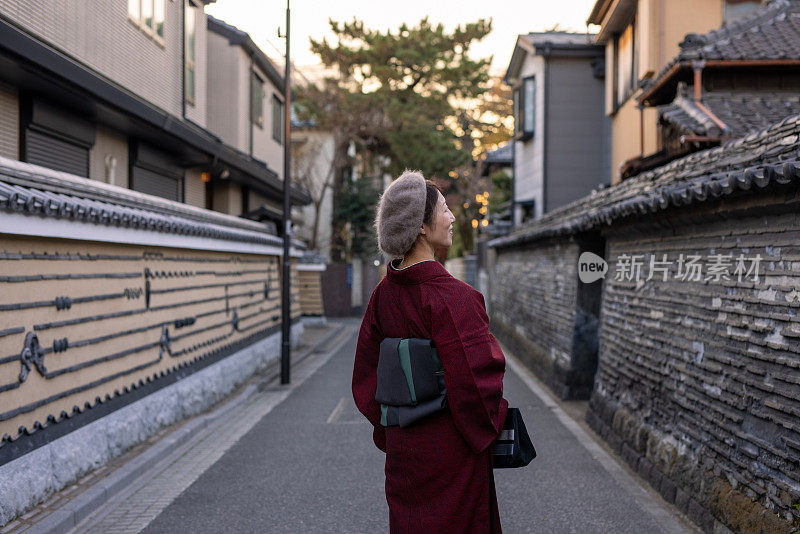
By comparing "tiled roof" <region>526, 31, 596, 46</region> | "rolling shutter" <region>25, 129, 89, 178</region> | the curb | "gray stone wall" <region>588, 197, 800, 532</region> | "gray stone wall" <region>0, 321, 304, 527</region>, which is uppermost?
"tiled roof" <region>526, 31, 596, 46</region>

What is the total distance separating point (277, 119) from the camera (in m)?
25.3

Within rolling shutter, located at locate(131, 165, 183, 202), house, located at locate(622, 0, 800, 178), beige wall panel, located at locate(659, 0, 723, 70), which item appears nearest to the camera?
house, located at locate(622, 0, 800, 178)

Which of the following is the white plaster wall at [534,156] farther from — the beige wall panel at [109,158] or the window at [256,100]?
the beige wall panel at [109,158]

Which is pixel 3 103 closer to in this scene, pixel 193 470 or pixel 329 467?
pixel 193 470

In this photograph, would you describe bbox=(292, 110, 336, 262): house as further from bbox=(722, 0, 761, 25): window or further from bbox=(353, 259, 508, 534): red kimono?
bbox=(353, 259, 508, 534): red kimono

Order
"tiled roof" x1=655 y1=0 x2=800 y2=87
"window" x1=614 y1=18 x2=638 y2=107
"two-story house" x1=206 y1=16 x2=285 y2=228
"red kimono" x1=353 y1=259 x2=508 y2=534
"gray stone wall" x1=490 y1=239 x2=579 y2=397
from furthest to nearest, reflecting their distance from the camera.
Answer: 1. "two-story house" x1=206 y1=16 x2=285 y2=228
2. "window" x1=614 y1=18 x2=638 y2=107
3. "gray stone wall" x1=490 y1=239 x2=579 y2=397
4. "tiled roof" x1=655 y1=0 x2=800 y2=87
5. "red kimono" x1=353 y1=259 x2=508 y2=534

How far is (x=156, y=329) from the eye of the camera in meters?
9.13

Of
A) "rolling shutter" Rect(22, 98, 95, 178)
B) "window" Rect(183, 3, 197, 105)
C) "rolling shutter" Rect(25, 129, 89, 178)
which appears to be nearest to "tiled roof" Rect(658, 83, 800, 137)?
"rolling shutter" Rect(22, 98, 95, 178)

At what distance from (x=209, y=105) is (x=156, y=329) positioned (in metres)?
12.2

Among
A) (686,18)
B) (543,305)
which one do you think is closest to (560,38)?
(686,18)

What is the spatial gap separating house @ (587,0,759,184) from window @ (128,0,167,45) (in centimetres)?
957

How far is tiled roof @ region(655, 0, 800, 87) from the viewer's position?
10.4 m

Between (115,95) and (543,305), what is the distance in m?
9.06

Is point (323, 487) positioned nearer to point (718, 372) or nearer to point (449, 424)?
point (718, 372)
